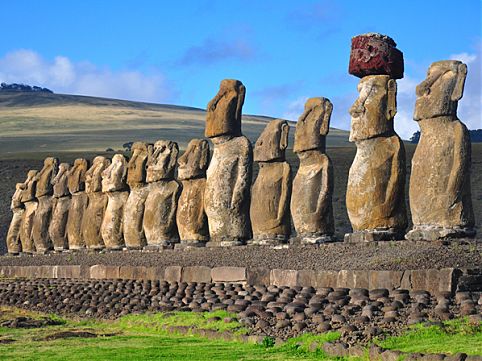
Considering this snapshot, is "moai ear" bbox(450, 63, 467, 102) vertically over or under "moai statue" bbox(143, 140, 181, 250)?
over

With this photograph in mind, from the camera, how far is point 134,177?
24156mm

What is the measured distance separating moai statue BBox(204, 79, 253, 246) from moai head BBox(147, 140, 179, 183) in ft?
7.52

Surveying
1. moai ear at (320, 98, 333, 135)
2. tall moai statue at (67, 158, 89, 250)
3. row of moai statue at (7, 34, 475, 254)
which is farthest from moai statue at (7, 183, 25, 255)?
moai ear at (320, 98, 333, 135)

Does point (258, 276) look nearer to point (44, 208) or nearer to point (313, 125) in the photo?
point (313, 125)

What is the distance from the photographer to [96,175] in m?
26.5

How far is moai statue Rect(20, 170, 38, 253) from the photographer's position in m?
29.8

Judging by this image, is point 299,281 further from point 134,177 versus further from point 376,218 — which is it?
point 134,177

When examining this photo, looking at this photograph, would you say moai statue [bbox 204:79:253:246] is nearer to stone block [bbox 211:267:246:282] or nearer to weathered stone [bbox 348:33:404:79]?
stone block [bbox 211:267:246:282]

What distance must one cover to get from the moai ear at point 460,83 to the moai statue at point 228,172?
585 cm

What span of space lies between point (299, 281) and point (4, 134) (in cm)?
8542

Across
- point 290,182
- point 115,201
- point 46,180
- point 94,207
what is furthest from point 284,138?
point 46,180

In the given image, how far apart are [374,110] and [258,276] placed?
318 cm

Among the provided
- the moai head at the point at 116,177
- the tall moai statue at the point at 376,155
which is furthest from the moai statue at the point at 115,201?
the tall moai statue at the point at 376,155

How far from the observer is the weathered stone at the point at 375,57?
17.1 meters
